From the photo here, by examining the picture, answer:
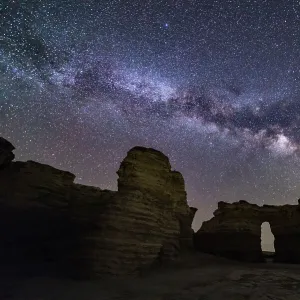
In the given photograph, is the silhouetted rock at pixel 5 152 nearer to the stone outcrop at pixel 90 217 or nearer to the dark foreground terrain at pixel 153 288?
the stone outcrop at pixel 90 217

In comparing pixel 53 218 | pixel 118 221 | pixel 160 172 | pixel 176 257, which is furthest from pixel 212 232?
pixel 118 221

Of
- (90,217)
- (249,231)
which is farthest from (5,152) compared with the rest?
(249,231)

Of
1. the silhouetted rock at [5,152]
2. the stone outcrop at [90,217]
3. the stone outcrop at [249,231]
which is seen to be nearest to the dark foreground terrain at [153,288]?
the stone outcrop at [90,217]

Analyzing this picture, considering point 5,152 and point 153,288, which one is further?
point 5,152

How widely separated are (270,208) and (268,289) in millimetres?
22246

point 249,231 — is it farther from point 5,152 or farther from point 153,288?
point 5,152

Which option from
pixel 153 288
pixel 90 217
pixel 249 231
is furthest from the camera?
pixel 249 231

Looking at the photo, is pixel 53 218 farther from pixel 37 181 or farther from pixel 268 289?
pixel 268 289

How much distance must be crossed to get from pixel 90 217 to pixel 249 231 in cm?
1836

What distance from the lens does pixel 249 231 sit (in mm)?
31234

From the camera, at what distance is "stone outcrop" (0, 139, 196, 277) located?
13.9 metres

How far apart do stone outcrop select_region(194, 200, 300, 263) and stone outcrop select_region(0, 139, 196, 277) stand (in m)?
6.24

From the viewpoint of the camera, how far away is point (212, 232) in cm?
3322

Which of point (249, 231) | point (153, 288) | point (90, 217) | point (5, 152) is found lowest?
point (153, 288)
